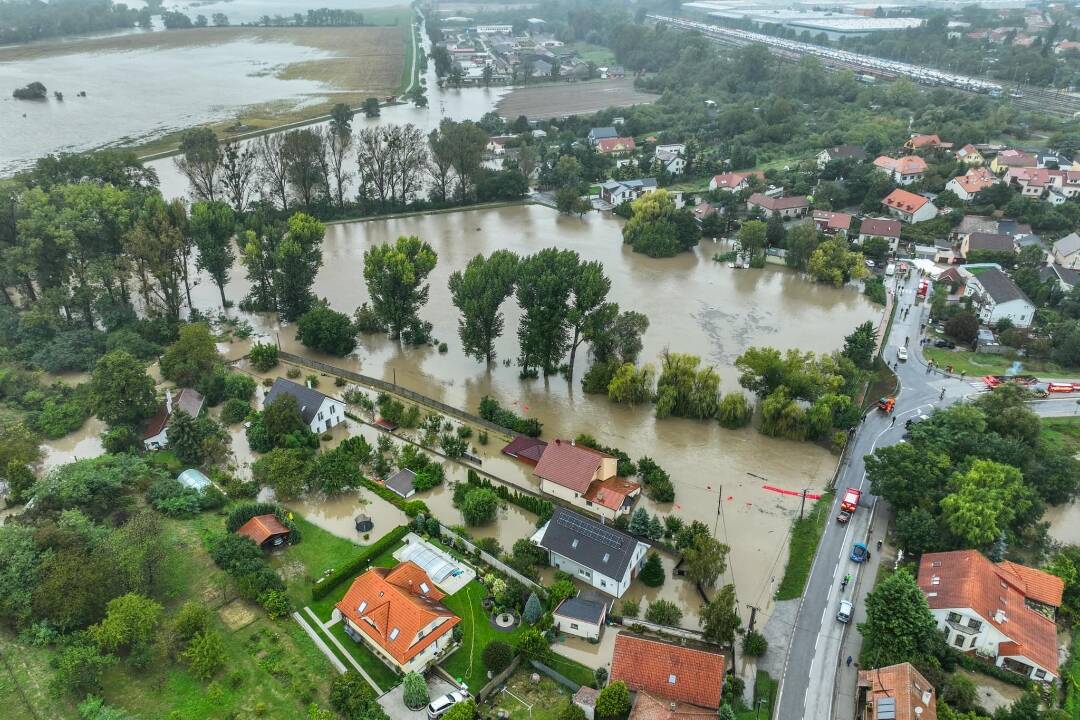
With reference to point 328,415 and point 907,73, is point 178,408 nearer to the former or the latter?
point 328,415

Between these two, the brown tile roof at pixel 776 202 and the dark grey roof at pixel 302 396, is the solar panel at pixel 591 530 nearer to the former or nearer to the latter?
the dark grey roof at pixel 302 396

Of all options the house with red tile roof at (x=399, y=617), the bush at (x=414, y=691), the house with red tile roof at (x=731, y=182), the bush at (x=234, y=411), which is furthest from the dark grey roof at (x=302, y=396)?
the house with red tile roof at (x=731, y=182)

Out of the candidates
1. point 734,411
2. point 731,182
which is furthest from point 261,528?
point 731,182

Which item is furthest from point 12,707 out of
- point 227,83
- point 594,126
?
point 227,83

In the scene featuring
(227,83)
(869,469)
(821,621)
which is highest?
(227,83)

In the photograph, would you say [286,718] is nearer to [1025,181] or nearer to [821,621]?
[821,621]

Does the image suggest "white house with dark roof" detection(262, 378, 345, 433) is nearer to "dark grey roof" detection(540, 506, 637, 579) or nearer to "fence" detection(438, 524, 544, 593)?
"fence" detection(438, 524, 544, 593)

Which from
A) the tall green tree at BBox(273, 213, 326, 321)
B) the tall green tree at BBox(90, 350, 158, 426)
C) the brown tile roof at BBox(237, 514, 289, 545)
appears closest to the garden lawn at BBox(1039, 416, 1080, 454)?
the brown tile roof at BBox(237, 514, 289, 545)
